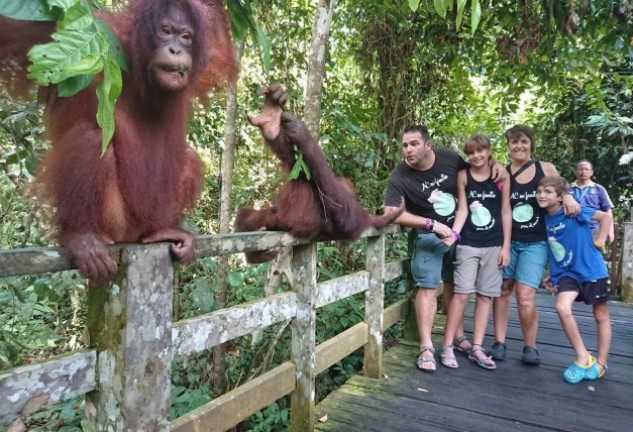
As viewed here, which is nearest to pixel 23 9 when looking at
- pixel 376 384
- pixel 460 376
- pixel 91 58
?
pixel 91 58

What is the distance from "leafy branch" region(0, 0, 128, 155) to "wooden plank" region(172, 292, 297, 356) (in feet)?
3.17

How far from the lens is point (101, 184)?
171cm

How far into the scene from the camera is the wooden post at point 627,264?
5797 millimetres

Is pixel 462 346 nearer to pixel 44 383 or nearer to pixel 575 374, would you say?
pixel 575 374

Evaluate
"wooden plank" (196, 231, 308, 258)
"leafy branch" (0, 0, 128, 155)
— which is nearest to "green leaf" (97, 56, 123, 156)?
"leafy branch" (0, 0, 128, 155)

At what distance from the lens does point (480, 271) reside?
10.9ft

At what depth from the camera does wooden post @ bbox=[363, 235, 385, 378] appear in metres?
3.08

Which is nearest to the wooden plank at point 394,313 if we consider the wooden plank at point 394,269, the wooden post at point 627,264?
the wooden plank at point 394,269

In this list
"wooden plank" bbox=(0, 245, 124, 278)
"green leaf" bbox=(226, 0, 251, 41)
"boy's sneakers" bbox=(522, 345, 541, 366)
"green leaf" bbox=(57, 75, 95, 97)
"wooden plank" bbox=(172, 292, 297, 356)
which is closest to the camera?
"green leaf" bbox=(57, 75, 95, 97)

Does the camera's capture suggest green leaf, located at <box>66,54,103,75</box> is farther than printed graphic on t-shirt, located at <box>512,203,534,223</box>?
No

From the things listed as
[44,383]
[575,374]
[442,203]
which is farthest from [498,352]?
[44,383]

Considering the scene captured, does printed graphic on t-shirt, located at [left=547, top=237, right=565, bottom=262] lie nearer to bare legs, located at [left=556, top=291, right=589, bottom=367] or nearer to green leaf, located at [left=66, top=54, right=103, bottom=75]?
bare legs, located at [left=556, top=291, right=589, bottom=367]

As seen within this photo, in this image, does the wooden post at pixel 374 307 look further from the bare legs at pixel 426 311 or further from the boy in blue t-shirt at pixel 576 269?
the boy in blue t-shirt at pixel 576 269

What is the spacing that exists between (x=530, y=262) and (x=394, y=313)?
97cm
